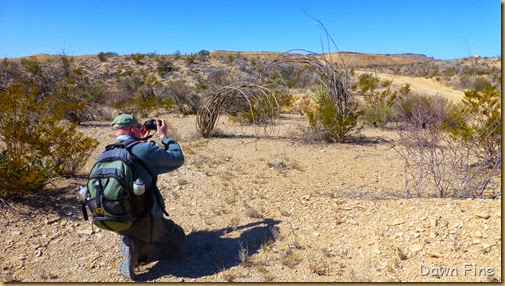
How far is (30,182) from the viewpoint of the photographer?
15.4ft

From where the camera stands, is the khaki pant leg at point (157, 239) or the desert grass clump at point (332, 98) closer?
the khaki pant leg at point (157, 239)

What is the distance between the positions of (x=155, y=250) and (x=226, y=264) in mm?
643

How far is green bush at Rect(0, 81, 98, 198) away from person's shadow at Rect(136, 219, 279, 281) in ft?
6.77

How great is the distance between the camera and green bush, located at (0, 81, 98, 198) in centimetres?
464

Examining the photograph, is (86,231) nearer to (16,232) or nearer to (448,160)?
(16,232)

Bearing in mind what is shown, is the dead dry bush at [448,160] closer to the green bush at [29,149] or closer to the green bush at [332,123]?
the green bush at [332,123]

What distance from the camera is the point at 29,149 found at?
16.6 ft

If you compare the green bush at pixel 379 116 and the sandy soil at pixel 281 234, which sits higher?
the green bush at pixel 379 116

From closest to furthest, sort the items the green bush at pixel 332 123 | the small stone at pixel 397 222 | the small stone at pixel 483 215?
the small stone at pixel 483 215 → the small stone at pixel 397 222 → the green bush at pixel 332 123

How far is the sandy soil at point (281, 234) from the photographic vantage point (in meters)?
3.39

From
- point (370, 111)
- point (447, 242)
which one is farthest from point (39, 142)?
point (370, 111)

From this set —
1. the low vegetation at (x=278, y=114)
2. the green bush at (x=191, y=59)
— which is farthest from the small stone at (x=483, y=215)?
the green bush at (x=191, y=59)

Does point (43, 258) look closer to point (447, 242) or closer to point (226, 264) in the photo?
point (226, 264)

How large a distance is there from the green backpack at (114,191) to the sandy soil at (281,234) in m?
0.66
